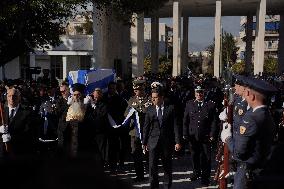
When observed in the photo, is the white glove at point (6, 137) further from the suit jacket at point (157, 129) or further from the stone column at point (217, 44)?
the stone column at point (217, 44)

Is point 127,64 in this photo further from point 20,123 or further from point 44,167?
point 44,167

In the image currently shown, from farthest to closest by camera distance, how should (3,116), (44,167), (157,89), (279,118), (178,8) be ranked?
(178,8) < (279,118) < (157,89) < (3,116) < (44,167)

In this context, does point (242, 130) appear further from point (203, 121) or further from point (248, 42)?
point (248, 42)

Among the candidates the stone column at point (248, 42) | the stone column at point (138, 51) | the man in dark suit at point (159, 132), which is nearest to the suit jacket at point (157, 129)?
the man in dark suit at point (159, 132)

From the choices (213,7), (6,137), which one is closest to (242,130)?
(6,137)

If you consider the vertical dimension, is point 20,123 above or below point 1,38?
below


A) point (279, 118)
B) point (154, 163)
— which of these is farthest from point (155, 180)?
point (279, 118)

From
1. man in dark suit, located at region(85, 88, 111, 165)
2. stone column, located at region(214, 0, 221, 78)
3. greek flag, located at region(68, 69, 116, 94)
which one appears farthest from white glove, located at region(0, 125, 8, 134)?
stone column, located at region(214, 0, 221, 78)

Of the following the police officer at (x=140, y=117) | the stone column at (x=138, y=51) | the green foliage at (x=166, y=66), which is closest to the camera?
the police officer at (x=140, y=117)

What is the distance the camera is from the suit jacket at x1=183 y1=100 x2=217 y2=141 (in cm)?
874

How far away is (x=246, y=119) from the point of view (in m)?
4.89

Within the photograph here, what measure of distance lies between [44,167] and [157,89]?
21.4ft

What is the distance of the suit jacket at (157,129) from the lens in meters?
7.72

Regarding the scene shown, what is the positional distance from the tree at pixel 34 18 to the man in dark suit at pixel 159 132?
39.5 feet
